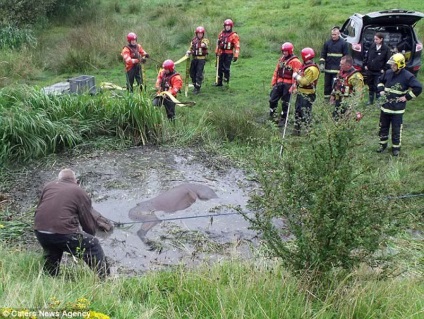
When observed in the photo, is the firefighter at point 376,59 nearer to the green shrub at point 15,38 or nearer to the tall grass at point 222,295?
the tall grass at point 222,295

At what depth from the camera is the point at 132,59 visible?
37.2 ft

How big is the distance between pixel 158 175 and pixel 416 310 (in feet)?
14.7

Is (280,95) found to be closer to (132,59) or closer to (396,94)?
(396,94)

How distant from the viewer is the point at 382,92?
830cm

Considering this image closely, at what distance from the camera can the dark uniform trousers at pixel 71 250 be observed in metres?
4.96

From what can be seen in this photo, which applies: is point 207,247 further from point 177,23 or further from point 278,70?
point 177,23

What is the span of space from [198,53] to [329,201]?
837 cm

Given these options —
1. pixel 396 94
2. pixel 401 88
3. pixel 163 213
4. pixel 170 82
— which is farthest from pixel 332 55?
pixel 163 213

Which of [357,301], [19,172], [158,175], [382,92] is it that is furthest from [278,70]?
[357,301]

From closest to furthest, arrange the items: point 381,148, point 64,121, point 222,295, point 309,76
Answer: point 222,295 → point 64,121 → point 381,148 → point 309,76

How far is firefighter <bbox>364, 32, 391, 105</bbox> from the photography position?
10125 millimetres

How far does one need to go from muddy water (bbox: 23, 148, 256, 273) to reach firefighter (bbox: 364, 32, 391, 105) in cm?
409

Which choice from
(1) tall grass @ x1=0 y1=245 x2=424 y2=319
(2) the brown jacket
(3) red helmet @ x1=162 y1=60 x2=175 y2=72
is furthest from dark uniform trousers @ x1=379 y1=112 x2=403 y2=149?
(2) the brown jacket

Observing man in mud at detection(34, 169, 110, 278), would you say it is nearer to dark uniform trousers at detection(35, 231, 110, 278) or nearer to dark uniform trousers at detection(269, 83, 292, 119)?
dark uniform trousers at detection(35, 231, 110, 278)
